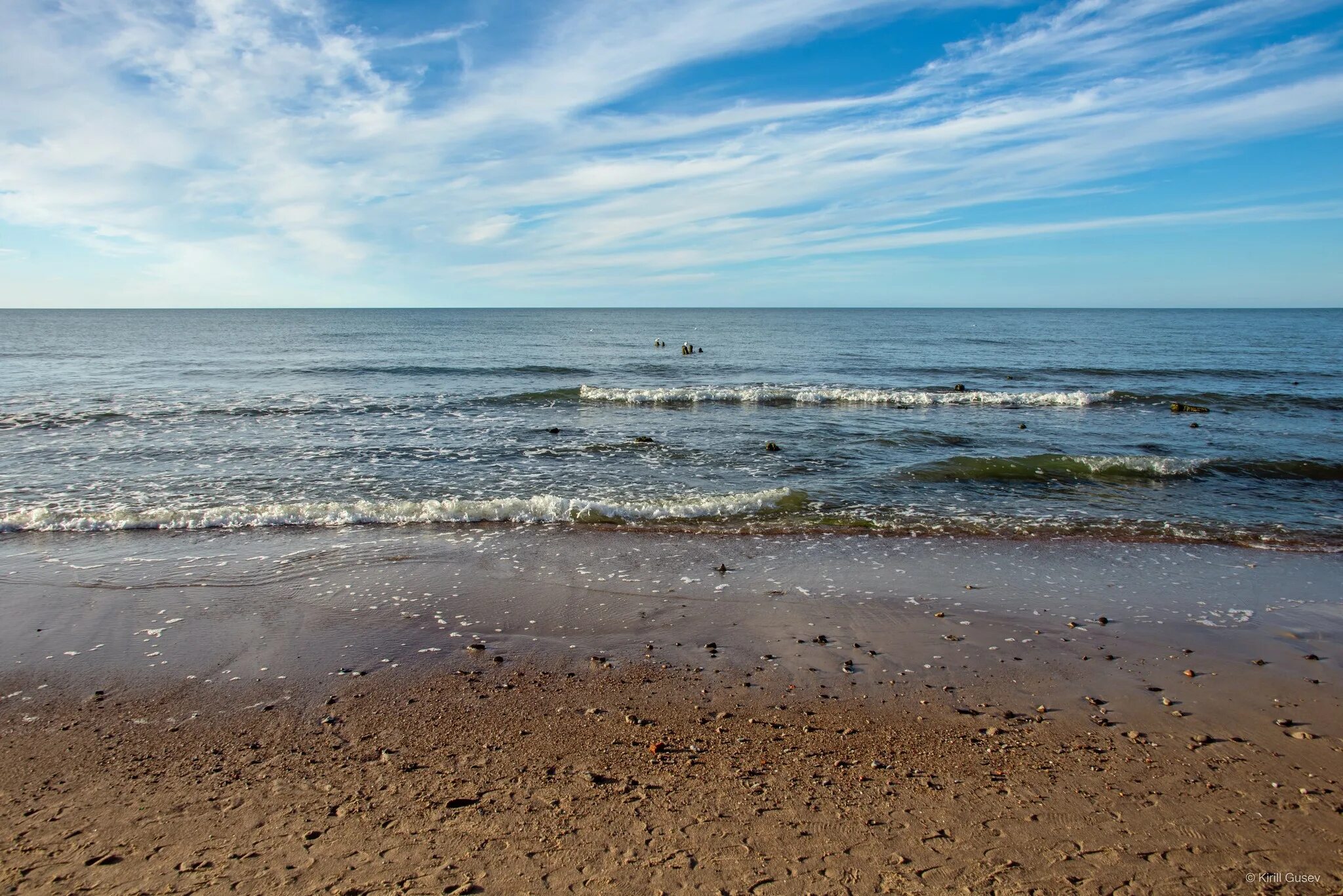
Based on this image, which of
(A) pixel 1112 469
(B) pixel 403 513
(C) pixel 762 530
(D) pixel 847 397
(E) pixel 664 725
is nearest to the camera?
(E) pixel 664 725

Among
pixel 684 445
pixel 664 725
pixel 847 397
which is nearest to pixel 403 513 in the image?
pixel 664 725

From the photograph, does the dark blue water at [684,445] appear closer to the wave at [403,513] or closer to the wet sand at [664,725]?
the wave at [403,513]

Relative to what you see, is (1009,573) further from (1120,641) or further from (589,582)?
(589,582)

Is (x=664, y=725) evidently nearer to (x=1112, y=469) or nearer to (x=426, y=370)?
(x=1112, y=469)

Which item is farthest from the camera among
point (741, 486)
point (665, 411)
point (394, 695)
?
point (665, 411)

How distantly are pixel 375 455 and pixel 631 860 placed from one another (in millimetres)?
13700

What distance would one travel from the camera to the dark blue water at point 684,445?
11312 mm

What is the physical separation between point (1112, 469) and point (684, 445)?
31.8 feet

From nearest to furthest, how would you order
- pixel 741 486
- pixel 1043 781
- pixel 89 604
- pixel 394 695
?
pixel 1043 781 → pixel 394 695 → pixel 89 604 → pixel 741 486

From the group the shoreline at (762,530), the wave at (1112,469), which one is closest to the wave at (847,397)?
the wave at (1112,469)

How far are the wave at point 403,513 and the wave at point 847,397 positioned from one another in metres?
14.6

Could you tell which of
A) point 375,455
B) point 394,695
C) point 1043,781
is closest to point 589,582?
point 394,695

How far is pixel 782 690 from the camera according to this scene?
577 centimetres

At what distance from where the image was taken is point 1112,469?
14859 millimetres
